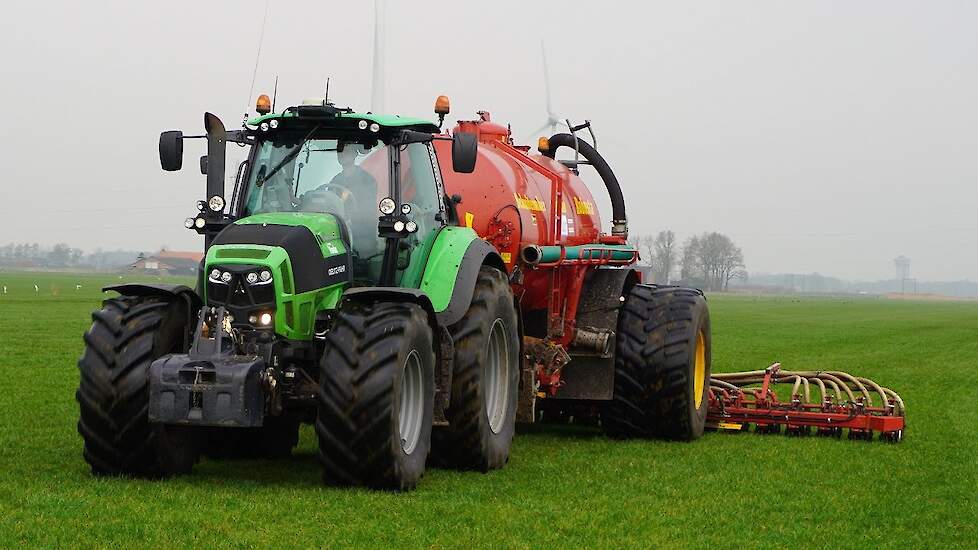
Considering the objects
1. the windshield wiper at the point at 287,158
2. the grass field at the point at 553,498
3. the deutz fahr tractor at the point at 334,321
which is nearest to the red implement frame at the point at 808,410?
the grass field at the point at 553,498

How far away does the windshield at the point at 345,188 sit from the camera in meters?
10.6

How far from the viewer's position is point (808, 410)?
14781 millimetres

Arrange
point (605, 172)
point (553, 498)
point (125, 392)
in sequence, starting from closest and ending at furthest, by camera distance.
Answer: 1. point (125, 392)
2. point (553, 498)
3. point (605, 172)

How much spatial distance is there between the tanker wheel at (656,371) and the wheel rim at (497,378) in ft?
10.1

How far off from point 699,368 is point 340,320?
712 centimetres

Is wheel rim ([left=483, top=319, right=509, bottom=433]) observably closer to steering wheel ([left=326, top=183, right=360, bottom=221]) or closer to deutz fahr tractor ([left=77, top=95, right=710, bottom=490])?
deutz fahr tractor ([left=77, top=95, right=710, bottom=490])

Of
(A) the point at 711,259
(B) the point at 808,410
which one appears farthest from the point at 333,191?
(A) the point at 711,259

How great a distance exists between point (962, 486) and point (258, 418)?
19.2ft

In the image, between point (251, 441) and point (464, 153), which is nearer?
point (464, 153)

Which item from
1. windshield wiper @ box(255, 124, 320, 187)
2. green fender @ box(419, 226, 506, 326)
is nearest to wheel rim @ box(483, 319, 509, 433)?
green fender @ box(419, 226, 506, 326)

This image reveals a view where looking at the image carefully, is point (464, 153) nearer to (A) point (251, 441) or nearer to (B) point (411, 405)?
(B) point (411, 405)

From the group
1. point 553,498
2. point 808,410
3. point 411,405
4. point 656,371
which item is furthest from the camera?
point 808,410

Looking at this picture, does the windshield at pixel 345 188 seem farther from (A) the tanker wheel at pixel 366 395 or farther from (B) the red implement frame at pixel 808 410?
(B) the red implement frame at pixel 808 410

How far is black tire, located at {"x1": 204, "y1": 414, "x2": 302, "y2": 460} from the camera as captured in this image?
11266mm
